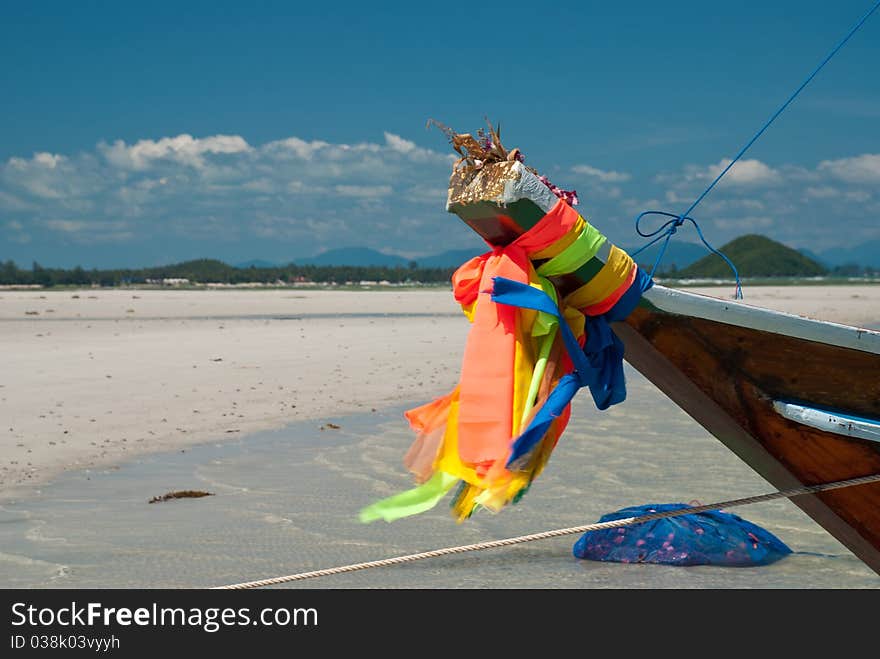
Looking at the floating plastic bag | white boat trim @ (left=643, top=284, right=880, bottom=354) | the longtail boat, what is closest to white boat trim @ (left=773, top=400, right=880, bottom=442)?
the longtail boat

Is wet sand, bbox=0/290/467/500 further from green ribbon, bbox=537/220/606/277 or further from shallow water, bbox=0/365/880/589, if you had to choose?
green ribbon, bbox=537/220/606/277

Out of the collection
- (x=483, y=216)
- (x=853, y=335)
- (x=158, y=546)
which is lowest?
(x=158, y=546)

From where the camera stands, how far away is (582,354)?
3137 millimetres

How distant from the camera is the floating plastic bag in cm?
535

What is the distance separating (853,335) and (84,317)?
77.9ft

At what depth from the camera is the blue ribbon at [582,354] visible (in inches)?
116

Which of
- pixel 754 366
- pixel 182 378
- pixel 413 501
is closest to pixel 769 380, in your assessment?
pixel 754 366

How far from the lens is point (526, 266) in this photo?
10.2 ft

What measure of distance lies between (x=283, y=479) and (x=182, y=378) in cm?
550

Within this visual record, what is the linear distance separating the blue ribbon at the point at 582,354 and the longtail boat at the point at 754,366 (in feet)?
0.26

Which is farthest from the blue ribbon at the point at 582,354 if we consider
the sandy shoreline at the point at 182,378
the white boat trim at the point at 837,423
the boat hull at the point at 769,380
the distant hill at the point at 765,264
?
the distant hill at the point at 765,264

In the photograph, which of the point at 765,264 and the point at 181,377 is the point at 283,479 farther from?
the point at 765,264
